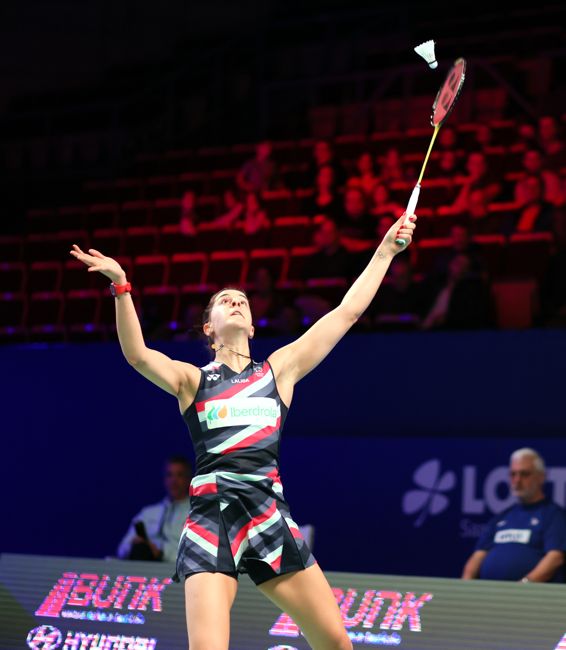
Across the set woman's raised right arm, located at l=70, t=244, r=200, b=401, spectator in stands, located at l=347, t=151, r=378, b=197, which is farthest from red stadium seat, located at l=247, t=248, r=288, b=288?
woman's raised right arm, located at l=70, t=244, r=200, b=401

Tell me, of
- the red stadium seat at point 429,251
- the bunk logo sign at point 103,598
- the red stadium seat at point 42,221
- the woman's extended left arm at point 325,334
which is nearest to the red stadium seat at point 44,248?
the red stadium seat at point 42,221

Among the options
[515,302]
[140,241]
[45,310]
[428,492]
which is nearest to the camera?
[428,492]

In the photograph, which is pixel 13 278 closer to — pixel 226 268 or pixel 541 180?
pixel 226 268

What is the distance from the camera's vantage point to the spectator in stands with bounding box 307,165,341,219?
34.7ft

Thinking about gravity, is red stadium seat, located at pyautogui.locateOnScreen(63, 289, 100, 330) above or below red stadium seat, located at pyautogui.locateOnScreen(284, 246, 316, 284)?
below

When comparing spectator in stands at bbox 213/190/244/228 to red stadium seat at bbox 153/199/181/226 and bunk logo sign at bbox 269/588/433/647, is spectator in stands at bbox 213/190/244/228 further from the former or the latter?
bunk logo sign at bbox 269/588/433/647

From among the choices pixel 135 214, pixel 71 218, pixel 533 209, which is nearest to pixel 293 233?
pixel 533 209

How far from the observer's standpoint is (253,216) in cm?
1091

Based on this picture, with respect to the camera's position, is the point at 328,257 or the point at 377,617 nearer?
the point at 377,617

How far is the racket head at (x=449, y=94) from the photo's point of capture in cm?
464

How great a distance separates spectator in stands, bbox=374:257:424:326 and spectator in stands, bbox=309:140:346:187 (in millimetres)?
2451

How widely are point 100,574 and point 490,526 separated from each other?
8.10ft

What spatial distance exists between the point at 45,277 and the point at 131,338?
24.4 feet

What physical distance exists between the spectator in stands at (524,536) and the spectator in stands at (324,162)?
15.8 feet
